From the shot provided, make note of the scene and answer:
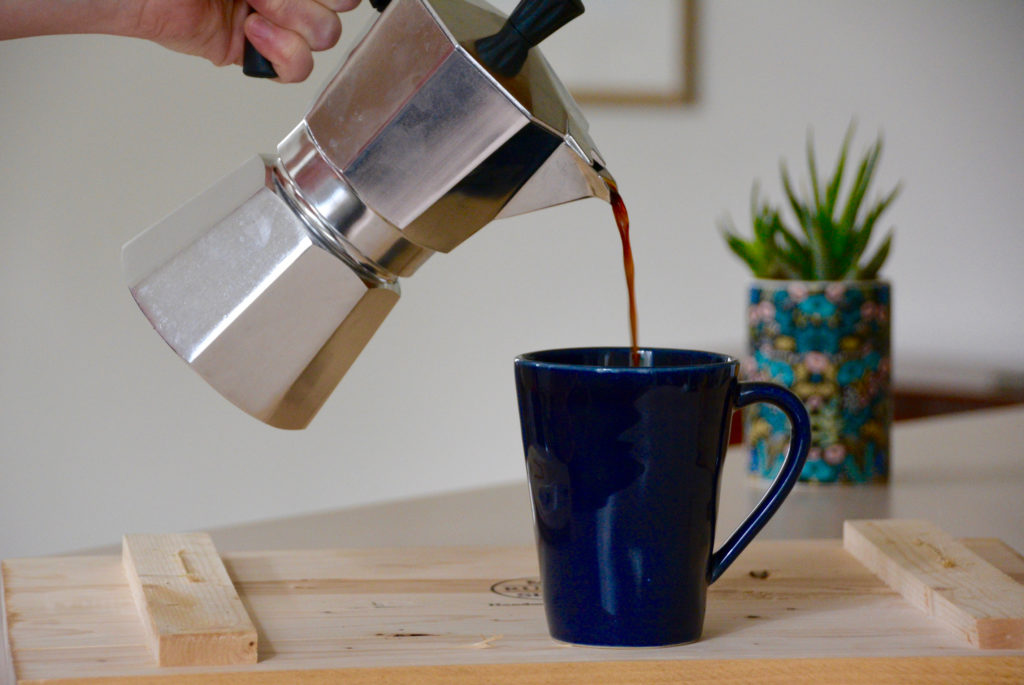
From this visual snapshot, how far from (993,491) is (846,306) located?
19cm

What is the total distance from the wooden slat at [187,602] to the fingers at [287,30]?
10.8 inches

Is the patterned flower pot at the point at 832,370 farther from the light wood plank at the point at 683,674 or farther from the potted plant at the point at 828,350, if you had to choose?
the light wood plank at the point at 683,674

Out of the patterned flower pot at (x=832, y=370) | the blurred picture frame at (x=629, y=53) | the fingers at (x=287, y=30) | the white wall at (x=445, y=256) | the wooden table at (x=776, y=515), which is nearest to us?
the fingers at (x=287, y=30)

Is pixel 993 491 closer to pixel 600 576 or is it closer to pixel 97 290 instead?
pixel 600 576

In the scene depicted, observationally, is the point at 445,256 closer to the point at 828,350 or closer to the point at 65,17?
the point at 828,350

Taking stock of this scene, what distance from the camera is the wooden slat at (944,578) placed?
0.51 meters

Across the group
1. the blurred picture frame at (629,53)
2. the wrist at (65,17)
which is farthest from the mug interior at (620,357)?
the blurred picture frame at (629,53)

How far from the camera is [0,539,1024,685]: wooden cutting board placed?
1.53ft

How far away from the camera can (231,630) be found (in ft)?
1.55

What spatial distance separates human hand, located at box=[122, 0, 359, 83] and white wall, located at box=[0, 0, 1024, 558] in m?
1.12

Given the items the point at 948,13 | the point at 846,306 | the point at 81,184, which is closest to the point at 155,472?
the point at 81,184

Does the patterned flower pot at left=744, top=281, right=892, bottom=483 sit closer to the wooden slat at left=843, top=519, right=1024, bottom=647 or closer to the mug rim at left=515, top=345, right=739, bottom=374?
the wooden slat at left=843, top=519, right=1024, bottom=647

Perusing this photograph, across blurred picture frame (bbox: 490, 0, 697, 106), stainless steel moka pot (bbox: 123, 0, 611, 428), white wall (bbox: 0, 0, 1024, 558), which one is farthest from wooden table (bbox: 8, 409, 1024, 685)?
blurred picture frame (bbox: 490, 0, 697, 106)

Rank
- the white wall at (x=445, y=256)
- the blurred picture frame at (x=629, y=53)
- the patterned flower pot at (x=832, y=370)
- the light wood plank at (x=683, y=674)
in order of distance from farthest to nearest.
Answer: the blurred picture frame at (x=629, y=53)
the white wall at (x=445, y=256)
the patterned flower pot at (x=832, y=370)
the light wood plank at (x=683, y=674)
